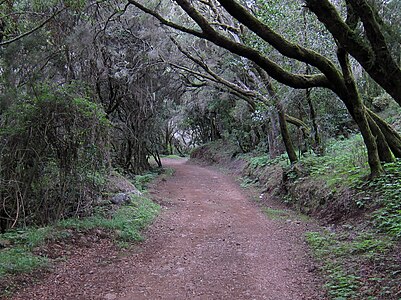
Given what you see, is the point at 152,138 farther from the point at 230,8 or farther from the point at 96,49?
the point at 230,8

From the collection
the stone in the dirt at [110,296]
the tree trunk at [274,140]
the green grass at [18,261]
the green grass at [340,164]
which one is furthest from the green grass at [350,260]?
the tree trunk at [274,140]

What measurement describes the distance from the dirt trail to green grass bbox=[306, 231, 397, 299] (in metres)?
0.26

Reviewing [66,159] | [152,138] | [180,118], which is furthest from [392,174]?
[180,118]

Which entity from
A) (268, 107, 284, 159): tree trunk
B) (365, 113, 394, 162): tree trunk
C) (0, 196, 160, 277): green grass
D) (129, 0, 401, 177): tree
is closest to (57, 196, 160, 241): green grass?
(0, 196, 160, 277): green grass

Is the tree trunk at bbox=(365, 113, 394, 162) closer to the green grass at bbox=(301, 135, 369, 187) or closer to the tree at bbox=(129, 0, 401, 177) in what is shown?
the tree at bbox=(129, 0, 401, 177)

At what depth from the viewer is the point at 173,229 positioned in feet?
28.8

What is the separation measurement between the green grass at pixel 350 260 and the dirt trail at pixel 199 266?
10.3 inches

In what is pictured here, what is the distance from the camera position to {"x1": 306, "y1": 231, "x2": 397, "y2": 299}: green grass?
4617 millimetres

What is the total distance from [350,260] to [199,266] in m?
2.43

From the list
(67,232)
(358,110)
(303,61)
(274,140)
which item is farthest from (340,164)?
(67,232)

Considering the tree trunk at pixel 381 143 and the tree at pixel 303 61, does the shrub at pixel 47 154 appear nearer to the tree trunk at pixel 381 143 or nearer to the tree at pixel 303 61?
the tree at pixel 303 61

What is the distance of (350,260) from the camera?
5645mm

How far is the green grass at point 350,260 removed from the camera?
462cm

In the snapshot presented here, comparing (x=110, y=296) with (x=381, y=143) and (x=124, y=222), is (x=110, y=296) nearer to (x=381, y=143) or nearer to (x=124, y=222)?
(x=124, y=222)
